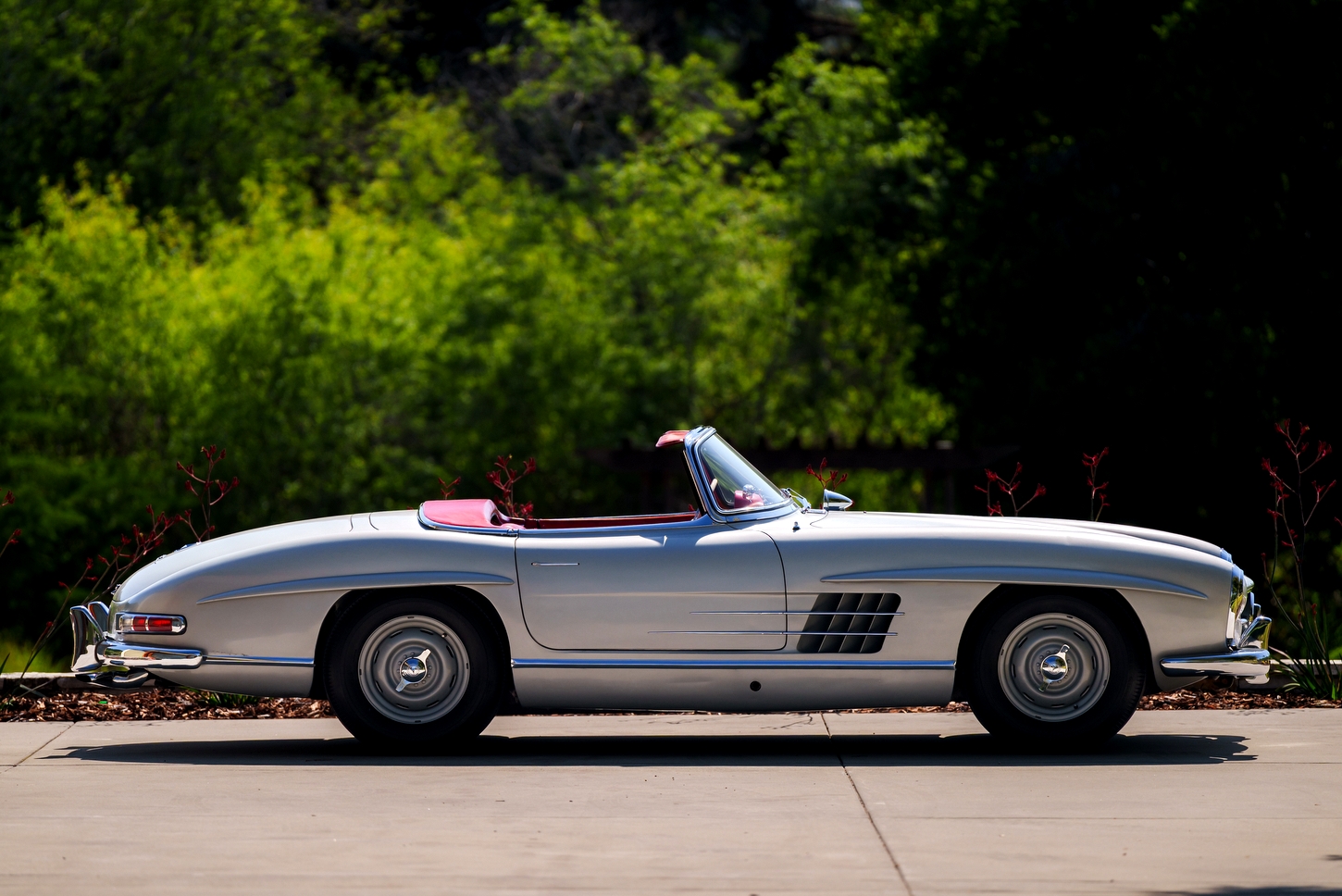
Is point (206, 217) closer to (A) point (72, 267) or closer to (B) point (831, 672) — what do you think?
(A) point (72, 267)

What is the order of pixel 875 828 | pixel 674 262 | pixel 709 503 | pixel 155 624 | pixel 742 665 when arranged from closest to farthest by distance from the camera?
pixel 875 828, pixel 742 665, pixel 155 624, pixel 709 503, pixel 674 262

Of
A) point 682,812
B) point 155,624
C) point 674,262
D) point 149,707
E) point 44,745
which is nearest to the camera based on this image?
point 682,812

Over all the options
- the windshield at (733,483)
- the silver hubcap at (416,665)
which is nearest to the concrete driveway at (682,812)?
the silver hubcap at (416,665)

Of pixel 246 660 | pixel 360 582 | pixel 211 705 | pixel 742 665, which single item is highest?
pixel 360 582

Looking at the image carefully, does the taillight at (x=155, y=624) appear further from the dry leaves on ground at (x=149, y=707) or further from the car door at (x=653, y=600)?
the dry leaves on ground at (x=149, y=707)

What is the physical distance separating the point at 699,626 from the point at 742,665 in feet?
0.80

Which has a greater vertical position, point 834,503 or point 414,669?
point 834,503

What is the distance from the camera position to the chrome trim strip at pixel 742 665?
7414 millimetres

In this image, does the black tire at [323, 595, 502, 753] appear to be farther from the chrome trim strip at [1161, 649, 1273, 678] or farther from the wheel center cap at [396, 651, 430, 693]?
the chrome trim strip at [1161, 649, 1273, 678]

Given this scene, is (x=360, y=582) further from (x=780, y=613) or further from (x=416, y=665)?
(x=780, y=613)

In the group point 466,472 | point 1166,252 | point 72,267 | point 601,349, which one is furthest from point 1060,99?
point 72,267

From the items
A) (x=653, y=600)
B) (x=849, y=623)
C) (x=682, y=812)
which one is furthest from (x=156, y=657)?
(x=849, y=623)

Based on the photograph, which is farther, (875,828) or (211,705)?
(211,705)

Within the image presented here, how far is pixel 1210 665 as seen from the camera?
7.43 meters
